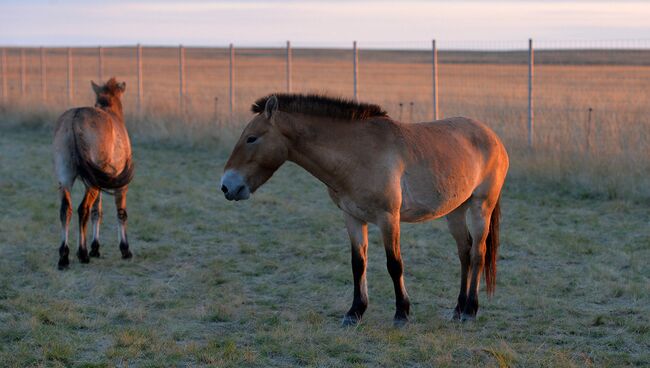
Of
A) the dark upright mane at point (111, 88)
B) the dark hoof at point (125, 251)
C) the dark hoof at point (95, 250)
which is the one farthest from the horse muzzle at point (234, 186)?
the dark upright mane at point (111, 88)

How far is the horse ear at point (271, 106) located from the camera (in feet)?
19.6

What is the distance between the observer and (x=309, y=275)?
314 inches

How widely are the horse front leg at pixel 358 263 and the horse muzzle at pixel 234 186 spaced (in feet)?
2.83

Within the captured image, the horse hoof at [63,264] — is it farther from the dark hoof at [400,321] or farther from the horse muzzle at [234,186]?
the dark hoof at [400,321]

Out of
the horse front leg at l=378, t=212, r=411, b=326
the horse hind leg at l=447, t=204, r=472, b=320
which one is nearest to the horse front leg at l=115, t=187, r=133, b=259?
the horse front leg at l=378, t=212, r=411, b=326

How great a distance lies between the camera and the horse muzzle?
234 inches

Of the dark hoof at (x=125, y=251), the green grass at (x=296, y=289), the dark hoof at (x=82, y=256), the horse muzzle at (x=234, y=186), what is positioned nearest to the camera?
the green grass at (x=296, y=289)

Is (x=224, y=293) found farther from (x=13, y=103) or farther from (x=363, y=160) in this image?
(x=13, y=103)

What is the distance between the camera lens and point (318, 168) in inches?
243

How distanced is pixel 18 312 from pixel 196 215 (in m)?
4.63

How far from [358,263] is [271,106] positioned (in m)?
1.42

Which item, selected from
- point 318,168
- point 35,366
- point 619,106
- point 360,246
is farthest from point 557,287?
point 619,106

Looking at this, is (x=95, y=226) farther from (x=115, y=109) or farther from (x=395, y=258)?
(x=395, y=258)

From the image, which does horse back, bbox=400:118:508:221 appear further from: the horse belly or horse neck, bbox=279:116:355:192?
horse neck, bbox=279:116:355:192
